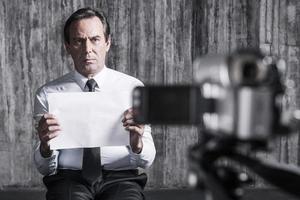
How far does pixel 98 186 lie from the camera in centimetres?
180

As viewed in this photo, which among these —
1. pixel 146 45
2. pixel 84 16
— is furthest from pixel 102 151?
pixel 146 45

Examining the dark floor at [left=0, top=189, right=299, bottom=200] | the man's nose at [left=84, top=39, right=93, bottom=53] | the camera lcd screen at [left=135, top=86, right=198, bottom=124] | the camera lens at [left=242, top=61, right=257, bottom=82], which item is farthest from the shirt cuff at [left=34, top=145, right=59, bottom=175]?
the camera lens at [left=242, top=61, right=257, bottom=82]

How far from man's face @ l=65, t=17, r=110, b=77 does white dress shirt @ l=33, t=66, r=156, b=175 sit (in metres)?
0.04

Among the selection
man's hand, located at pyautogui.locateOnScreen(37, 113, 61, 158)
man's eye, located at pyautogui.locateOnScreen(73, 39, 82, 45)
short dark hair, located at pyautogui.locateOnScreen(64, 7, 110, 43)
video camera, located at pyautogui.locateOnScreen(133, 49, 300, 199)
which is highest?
short dark hair, located at pyautogui.locateOnScreen(64, 7, 110, 43)

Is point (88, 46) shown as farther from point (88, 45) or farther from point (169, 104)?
point (169, 104)

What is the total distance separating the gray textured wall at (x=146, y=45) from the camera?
299 cm

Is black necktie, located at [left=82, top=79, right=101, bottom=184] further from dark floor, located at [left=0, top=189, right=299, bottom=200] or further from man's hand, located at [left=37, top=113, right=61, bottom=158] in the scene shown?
dark floor, located at [left=0, top=189, right=299, bottom=200]

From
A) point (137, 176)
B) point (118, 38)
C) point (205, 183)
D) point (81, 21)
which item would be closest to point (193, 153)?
point (205, 183)

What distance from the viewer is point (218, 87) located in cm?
62

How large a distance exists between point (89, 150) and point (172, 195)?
118cm

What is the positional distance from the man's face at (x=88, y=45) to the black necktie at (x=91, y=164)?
27 cm

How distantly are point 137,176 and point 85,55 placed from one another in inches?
17.4

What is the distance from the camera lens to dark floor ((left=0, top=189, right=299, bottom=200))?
9.39ft

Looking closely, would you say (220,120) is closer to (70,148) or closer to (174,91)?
(174,91)
